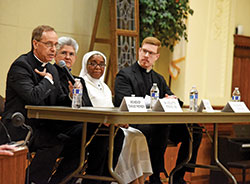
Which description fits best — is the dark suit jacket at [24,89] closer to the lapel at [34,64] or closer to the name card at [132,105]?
the lapel at [34,64]

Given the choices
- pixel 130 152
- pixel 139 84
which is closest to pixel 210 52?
pixel 139 84

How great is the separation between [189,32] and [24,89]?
3.69 m

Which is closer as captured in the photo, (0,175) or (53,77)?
(0,175)

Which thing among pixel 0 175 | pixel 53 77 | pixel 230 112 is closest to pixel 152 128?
pixel 230 112

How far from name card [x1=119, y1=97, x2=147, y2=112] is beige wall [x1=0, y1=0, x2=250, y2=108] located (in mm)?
2275

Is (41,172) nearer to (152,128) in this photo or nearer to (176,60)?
(152,128)

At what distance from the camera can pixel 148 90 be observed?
5086mm

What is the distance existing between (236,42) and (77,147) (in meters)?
4.44

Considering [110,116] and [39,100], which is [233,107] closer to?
[110,116]

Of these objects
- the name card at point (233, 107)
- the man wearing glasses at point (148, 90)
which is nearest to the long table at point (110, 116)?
the name card at point (233, 107)

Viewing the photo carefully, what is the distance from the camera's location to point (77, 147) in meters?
3.93

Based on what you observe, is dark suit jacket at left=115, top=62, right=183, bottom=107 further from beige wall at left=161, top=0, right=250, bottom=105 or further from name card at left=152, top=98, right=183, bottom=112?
beige wall at left=161, top=0, right=250, bottom=105

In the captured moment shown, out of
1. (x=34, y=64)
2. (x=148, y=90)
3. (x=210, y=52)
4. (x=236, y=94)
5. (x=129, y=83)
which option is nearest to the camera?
(x=34, y=64)

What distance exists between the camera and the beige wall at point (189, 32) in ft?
17.7
